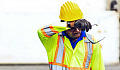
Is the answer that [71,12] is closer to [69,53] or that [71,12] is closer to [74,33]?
[74,33]

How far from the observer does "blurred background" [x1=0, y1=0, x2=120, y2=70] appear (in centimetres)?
916

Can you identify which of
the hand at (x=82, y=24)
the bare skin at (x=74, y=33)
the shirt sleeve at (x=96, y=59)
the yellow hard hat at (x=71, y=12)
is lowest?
the shirt sleeve at (x=96, y=59)

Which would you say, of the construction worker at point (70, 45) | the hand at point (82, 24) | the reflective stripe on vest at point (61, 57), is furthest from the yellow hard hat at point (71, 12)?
the reflective stripe on vest at point (61, 57)

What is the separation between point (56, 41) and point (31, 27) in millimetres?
6190

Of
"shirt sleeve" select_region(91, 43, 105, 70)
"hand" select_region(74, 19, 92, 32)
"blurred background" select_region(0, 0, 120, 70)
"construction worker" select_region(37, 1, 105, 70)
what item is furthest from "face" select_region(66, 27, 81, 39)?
"blurred background" select_region(0, 0, 120, 70)

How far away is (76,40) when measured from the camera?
10.1ft

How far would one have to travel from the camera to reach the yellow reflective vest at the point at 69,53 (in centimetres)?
299

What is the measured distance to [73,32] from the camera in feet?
9.95

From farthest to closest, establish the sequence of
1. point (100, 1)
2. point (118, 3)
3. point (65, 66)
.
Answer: point (118, 3) < point (100, 1) < point (65, 66)

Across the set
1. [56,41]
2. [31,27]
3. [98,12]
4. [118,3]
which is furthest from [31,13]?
[56,41]

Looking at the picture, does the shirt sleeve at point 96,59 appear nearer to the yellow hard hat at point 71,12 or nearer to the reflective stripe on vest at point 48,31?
the yellow hard hat at point 71,12

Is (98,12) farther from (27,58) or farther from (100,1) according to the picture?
(27,58)

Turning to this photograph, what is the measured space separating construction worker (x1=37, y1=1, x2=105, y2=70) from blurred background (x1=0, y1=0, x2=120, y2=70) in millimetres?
5937

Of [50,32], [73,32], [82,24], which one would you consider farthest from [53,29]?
[82,24]
